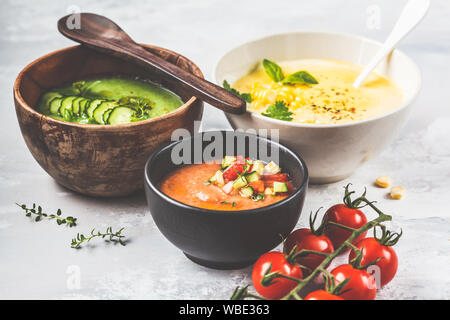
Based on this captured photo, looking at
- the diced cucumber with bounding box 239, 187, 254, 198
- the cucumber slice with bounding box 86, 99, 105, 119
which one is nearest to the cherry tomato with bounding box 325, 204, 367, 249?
the diced cucumber with bounding box 239, 187, 254, 198

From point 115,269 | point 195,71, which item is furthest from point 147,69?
point 115,269

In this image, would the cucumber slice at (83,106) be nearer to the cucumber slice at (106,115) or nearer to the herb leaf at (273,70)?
the cucumber slice at (106,115)

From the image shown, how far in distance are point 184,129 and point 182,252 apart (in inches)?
23.8

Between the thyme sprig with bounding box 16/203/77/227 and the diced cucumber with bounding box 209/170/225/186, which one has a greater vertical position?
the diced cucumber with bounding box 209/170/225/186

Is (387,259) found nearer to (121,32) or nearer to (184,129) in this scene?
(184,129)

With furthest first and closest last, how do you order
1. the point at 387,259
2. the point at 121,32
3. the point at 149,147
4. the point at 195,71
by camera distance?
the point at 121,32, the point at 195,71, the point at 149,147, the point at 387,259

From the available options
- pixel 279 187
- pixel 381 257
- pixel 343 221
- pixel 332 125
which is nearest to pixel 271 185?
pixel 279 187

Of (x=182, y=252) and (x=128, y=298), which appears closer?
(x=128, y=298)

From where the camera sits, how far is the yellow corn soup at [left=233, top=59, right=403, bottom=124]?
313 cm

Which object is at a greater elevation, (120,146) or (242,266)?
(120,146)

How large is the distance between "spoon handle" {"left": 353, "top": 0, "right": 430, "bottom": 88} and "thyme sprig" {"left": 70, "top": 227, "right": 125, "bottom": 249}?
1.55 meters

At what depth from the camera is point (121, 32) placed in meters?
3.53

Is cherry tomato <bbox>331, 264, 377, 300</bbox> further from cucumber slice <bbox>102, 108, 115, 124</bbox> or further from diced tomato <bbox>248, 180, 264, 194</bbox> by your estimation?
cucumber slice <bbox>102, 108, 115, 124</bbox>

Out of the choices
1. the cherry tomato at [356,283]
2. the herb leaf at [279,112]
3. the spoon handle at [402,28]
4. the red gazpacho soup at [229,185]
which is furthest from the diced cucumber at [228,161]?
the spoon handle at [402,28]
